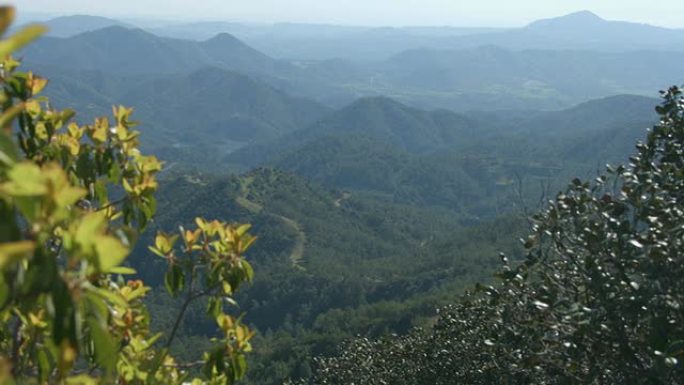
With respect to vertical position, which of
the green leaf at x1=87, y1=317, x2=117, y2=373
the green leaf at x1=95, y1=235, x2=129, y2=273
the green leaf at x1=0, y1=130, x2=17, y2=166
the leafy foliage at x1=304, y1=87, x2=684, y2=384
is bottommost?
the leafy foliage at x1=304, y1=87, x2=684, y2=384

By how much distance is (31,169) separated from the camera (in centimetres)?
142

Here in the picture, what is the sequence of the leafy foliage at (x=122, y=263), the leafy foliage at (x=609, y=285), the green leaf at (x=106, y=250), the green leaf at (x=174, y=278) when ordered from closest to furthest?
the green leaf at (x=106, y=250) → the leafy foliage at (x=122, y=263) → the green leaf at (x=174, y=278) → the leafy foliage at (x=609, y=285)

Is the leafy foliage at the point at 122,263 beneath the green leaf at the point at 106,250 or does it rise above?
beneath

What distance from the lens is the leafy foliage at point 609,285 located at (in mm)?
5080

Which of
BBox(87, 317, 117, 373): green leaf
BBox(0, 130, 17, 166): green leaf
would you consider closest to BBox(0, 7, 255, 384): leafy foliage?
BBox(87, 317, 117, 373): green leaf

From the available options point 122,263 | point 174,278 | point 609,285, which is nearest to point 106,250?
point 122,263

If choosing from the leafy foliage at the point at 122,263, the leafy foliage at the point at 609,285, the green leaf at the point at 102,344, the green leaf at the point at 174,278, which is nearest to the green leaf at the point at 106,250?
the green leaf at the point at 102,344

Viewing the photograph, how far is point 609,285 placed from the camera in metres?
5.43

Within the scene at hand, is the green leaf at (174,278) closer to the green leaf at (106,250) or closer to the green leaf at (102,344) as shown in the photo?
the green leaf at (102,344)

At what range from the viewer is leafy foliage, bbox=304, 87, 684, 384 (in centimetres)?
508

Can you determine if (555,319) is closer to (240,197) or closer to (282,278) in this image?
(282,278)

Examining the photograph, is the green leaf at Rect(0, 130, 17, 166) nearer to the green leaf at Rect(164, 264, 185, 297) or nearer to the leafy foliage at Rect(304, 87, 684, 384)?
the green leaf at Rect(164, 264, 185, 297)

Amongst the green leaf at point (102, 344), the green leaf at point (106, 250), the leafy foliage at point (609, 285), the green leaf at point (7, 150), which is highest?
the green leaf at point (7, 150)

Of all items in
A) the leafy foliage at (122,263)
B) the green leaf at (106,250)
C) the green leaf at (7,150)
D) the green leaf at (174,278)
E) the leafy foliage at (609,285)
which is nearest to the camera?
the green leaf at (7,150)
